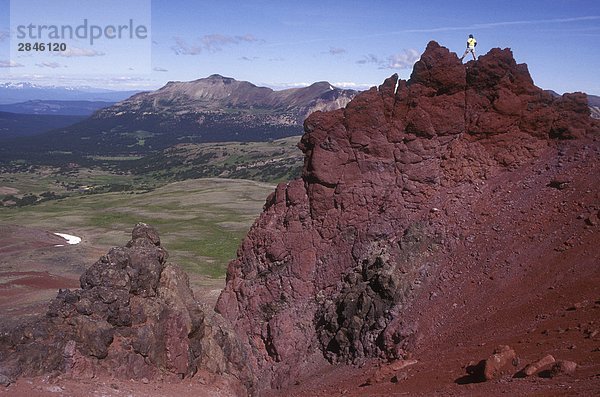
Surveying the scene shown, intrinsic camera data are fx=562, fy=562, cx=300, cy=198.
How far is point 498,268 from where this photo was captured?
74.6 ft

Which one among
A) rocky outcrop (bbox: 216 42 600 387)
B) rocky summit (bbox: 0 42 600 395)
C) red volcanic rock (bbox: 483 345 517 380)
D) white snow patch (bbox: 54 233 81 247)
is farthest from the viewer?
white snow patch (bbox: 54 233 81 247)

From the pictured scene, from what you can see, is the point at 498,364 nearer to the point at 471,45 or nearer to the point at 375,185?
the point at 375,185

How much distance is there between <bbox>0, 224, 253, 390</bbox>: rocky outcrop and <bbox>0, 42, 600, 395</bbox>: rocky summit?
63 millimetres

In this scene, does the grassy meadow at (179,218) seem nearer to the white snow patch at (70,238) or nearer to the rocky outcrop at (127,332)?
the white snow patch at (70,238)

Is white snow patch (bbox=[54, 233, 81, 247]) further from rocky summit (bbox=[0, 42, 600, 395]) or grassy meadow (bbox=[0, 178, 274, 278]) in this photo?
rocky summit (bbox=[0, 42, 600, 395])

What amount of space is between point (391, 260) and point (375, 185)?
13.7 ft

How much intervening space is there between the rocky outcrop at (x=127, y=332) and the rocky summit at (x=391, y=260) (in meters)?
0.06

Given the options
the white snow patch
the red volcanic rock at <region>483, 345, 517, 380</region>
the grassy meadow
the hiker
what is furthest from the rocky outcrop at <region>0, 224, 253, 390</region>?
the white snow patch

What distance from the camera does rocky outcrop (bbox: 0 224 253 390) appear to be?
749 inches

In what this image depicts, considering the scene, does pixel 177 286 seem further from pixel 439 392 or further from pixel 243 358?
pixel 439 392

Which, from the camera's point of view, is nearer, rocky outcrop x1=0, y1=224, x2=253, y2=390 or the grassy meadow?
rocky outcrop x1=0, y1=224, x2=253, y2=390

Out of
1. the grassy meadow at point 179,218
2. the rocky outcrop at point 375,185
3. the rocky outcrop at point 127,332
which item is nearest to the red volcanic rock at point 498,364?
the rocky outcrop at point 375,185

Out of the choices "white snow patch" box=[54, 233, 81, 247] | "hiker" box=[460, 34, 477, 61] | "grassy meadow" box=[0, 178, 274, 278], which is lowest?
"white snow patch" box=[54, 233, 81, 247]

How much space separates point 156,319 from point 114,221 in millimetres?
94065
